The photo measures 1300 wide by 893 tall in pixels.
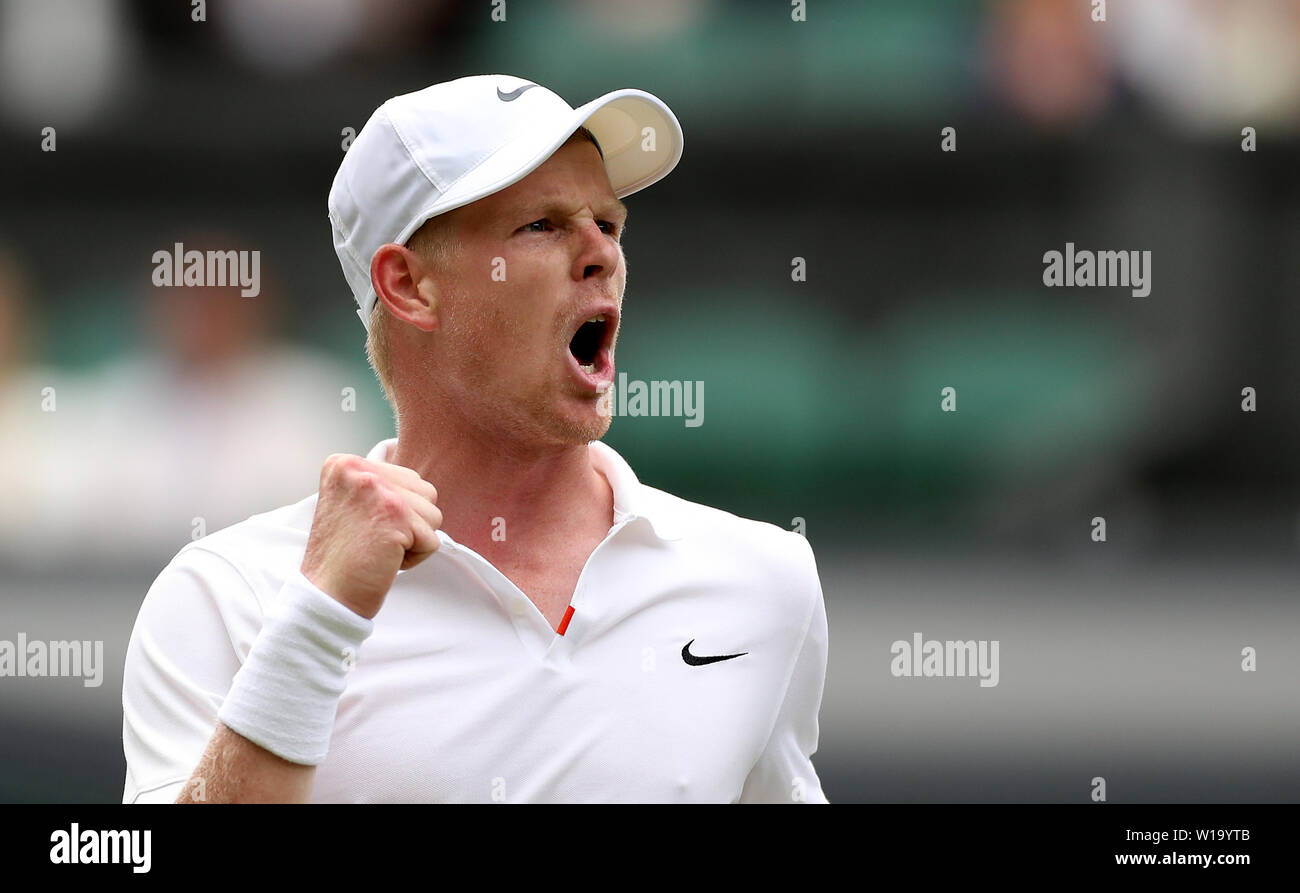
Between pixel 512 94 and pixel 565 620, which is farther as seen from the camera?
pixel 512 94

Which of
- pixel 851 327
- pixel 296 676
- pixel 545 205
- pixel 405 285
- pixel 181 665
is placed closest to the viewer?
pixel 296 676

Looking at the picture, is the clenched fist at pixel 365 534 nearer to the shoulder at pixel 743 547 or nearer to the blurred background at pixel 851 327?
the shoulder at pixel 743 547

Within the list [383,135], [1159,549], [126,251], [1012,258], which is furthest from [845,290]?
[383,135]

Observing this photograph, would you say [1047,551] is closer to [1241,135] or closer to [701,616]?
[1241,135]

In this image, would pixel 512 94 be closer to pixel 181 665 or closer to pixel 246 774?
pixel 181 665

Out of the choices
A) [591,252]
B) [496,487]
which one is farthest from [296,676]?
[591,252]

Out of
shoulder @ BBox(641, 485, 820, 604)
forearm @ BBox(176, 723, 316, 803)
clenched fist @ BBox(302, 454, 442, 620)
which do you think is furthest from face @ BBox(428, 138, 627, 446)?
forearm @ BBox(176, 723, 316, 803)

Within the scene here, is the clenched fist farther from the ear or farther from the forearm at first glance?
the ear

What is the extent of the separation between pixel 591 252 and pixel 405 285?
340mm

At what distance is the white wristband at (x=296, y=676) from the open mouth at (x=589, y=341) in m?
0.68

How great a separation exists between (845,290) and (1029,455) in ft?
6.37

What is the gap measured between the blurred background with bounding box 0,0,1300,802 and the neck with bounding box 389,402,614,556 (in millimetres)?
6467

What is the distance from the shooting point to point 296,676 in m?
2.18

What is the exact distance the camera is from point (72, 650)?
11906 mm
